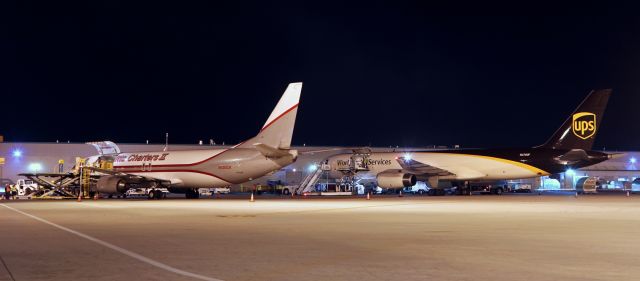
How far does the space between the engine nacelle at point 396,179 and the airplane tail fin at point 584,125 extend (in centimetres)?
1175

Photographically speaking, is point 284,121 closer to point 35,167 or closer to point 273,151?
point 273,151

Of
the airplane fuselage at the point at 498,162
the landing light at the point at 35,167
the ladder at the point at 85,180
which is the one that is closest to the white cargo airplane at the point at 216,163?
the ladder at the point at 85,180

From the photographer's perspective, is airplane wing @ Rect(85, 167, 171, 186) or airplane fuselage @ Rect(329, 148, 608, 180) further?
airplane fuselage @ Rect(329, 148, 608, 180)

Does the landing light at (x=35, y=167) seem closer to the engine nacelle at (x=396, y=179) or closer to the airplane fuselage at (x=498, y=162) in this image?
the airplane fuselage at (x=498, y=162)

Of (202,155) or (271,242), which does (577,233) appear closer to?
(271,242)

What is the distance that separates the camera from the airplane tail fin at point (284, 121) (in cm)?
4444

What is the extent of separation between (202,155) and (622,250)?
Result: 37.7 m

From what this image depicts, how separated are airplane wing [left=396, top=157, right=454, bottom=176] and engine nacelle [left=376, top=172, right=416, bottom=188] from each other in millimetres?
2776

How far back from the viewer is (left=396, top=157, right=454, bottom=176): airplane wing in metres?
63.9

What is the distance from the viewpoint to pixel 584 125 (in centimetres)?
5612

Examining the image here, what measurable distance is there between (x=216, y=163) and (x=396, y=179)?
62.0 ft

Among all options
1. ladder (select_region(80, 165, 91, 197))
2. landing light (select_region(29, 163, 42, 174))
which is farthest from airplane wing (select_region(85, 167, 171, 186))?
landing light (select_region(29, 163, 42, 174))

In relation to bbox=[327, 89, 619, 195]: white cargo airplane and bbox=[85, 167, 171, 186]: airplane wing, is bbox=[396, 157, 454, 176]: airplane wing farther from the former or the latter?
bbox=[85, 167, 171, 186]: airplane wing

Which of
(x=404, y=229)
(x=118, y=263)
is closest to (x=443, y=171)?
(x=404, y=229)
